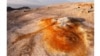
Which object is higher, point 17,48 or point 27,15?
point 27,15

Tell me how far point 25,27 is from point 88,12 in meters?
0.47

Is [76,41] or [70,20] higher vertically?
[70,20]

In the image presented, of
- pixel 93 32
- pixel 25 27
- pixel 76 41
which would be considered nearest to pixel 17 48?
pixel 25 27

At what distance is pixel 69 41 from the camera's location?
1405mm

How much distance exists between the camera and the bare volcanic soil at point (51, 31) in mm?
1401

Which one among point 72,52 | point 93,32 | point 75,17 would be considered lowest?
point 72,52

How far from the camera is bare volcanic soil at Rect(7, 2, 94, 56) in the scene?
1401 millimetres

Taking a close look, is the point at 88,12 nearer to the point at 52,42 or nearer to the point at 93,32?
the point at 93,32

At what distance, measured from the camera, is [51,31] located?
4.61 feet

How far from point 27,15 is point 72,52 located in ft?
1.39

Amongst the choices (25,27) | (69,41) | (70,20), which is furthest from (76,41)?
(25,27)
